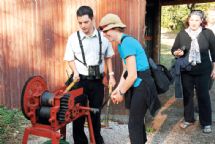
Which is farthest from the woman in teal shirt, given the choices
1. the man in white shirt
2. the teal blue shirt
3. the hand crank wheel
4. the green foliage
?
the green foliage

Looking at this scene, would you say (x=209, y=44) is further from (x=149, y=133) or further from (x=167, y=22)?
(x=167, y=22)

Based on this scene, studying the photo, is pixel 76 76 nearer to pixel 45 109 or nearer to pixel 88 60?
pixel 88 60

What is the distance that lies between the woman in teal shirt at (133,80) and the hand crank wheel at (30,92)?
772 millimetres

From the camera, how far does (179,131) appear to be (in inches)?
211

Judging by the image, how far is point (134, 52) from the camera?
3369 mm

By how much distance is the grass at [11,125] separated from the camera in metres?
4.86

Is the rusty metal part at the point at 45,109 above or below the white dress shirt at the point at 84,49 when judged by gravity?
below

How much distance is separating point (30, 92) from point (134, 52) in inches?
43.5

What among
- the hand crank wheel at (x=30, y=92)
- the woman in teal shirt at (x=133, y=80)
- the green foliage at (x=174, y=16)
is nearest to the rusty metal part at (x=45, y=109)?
the hand crank wheel at (x=30, y=92)

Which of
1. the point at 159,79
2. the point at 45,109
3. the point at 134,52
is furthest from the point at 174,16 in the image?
the point at 45,109

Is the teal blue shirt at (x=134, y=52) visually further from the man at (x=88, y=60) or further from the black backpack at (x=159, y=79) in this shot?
the man at (x=88, y=60)

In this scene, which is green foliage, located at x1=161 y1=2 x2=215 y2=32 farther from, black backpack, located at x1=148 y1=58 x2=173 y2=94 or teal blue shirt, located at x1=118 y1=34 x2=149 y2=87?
teal blue shirt, located at x1=118 y1=34 x2=149 y2=87

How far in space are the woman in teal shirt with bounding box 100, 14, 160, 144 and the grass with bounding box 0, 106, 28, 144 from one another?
202 cm

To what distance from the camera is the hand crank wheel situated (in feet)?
10.3
